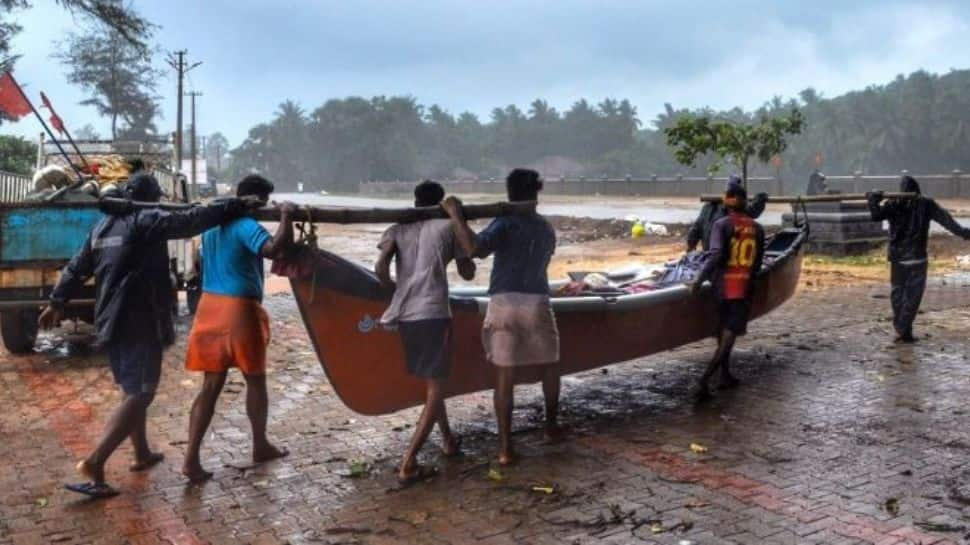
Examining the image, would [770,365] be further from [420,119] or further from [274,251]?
[420,119]

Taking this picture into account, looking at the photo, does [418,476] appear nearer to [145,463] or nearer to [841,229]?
[145,463]

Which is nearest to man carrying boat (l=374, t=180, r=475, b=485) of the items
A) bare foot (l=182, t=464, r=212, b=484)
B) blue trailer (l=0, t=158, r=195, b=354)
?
bare foot (l=182, t=464, r=212, b=484)

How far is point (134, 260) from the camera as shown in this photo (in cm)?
532

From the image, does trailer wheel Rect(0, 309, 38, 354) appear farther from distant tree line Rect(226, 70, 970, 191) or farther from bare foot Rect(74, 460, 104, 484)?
distant tree line Rect(226, 70, 970, 191)

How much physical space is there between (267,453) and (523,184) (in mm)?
2315

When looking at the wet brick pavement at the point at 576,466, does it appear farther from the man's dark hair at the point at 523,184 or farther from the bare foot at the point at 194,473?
the man's dark hair at the point at 523,184

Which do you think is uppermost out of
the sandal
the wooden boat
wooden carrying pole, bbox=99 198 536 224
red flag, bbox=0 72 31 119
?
red flag, bbox=0 72 31 119

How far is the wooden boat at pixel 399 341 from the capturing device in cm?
563

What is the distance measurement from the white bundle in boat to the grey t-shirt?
6.35 m

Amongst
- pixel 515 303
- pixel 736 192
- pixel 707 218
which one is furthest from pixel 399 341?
pixel 707 218

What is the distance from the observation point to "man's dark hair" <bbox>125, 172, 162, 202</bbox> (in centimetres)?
580

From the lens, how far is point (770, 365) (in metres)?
8.45

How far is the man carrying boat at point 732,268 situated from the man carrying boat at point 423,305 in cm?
251

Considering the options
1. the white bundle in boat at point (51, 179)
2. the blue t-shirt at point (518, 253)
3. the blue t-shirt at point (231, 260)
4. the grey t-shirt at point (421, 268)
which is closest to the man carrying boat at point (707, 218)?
the blue t-shirt at point (518, 253)
